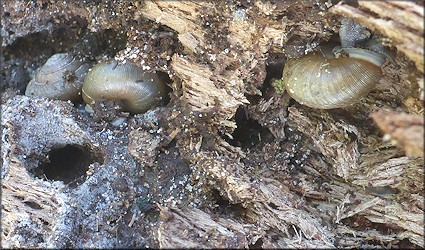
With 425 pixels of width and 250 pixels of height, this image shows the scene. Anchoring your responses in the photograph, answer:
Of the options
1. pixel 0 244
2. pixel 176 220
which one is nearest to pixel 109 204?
pixel 176 220

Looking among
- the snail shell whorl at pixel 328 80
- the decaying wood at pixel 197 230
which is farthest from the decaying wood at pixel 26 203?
the snail shell whorl at pixel 328 80

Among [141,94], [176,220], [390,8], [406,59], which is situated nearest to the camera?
[390,8]

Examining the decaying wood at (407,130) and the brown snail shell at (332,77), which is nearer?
the decaying wood at (407,130)

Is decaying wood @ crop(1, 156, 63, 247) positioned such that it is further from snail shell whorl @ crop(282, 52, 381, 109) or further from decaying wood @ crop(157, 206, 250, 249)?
snail shell whorl @ crop(282, 52, 381, 109)

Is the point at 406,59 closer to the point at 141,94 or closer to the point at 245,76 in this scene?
the point at 245,76

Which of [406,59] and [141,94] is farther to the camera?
[141,94]

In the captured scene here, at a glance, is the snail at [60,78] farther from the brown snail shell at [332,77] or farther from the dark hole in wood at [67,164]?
the brown snail shell at [332,77]

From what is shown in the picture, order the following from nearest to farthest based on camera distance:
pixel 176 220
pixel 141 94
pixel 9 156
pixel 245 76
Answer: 1. pixel 176 220
2. pixel 245 76
3. pixel 9 156
4. pixel 141 94
